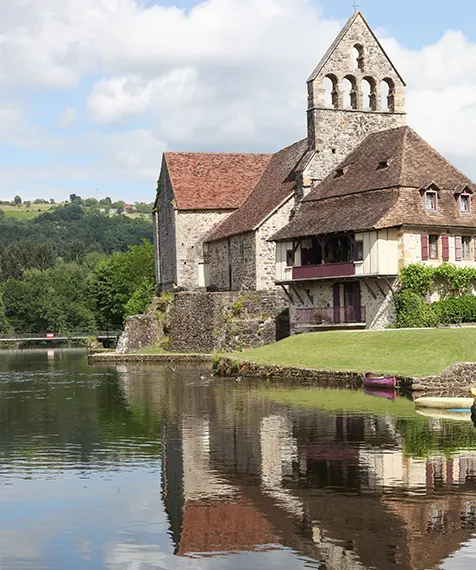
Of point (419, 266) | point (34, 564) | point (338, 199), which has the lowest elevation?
point (34, 564)

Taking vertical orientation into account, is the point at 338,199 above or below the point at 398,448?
above

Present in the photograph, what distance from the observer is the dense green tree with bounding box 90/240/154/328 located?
87.9 metres

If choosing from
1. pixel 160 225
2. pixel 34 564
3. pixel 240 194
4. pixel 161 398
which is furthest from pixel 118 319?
pixel 34 564

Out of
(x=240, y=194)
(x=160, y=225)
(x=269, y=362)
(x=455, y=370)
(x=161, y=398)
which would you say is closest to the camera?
(x=455, y=370)

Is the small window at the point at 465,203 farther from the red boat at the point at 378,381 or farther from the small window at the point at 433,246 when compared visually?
the red boat at the point at 378,381

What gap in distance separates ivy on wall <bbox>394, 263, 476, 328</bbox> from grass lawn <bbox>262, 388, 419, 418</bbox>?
11914 millimetres

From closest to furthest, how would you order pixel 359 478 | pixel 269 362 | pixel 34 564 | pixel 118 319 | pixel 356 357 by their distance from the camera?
pixel 34 564, pixel 359 478, pixel 356 357, pixel 269 362, pixel 118 319

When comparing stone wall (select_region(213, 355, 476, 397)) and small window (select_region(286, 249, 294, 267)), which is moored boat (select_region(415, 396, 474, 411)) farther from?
small window (select_region(286, 249, 294, 267))

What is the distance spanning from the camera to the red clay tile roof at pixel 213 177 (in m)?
65.6

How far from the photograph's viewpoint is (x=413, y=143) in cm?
5303

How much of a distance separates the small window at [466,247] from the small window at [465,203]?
4.58ft

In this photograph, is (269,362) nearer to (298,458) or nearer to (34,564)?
(298,458)

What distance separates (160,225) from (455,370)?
136ft

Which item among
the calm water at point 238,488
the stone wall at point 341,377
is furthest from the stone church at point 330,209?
the calm water at point 238,488
